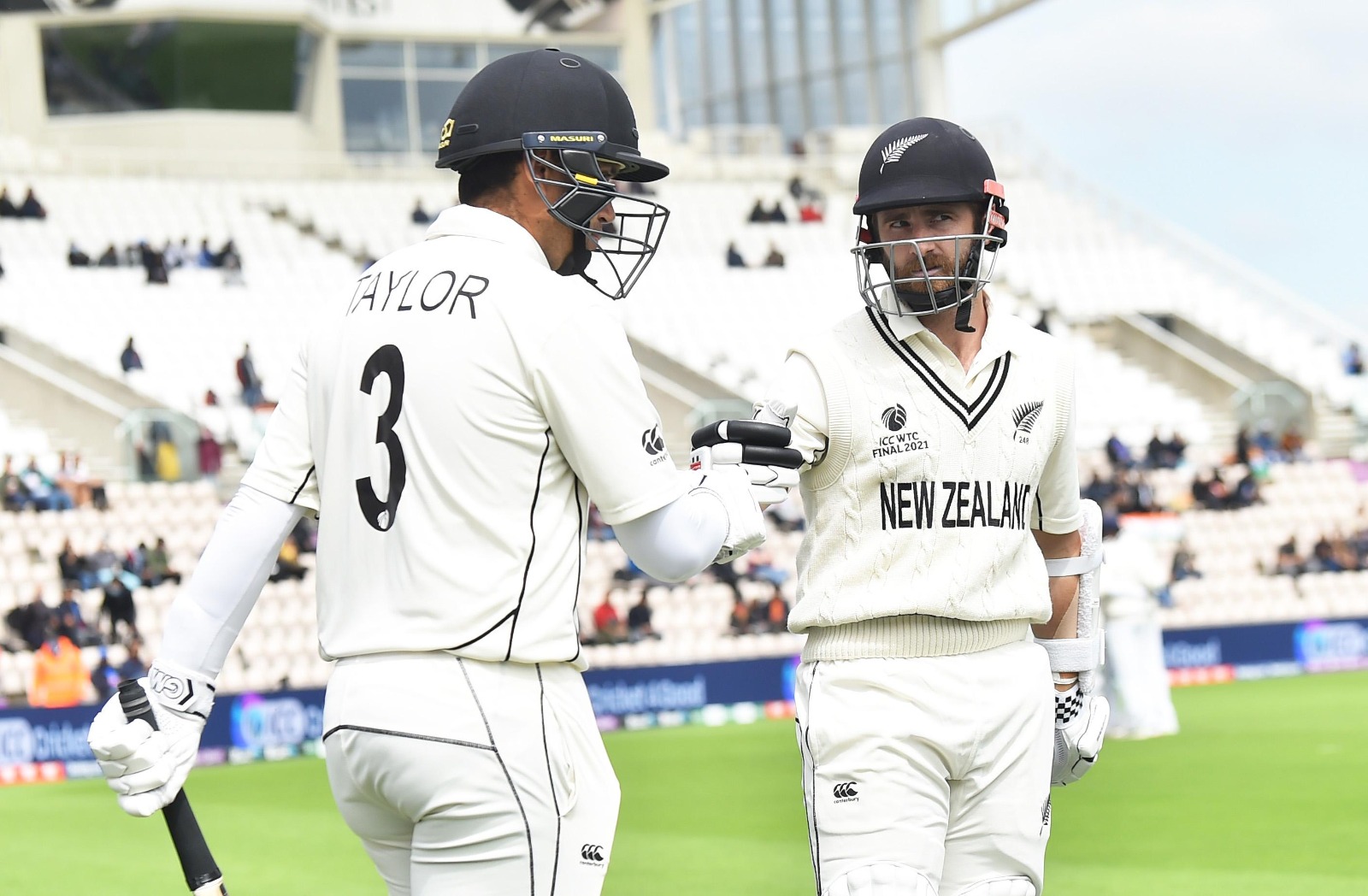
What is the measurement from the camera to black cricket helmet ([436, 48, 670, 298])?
11.4ft

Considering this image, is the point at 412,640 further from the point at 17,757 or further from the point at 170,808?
the point at 17,757

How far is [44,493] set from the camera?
21.9 m

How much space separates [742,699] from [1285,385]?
51.3ft

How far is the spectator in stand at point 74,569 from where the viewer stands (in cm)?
2009

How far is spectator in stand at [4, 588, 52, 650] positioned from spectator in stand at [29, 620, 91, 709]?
1.08m

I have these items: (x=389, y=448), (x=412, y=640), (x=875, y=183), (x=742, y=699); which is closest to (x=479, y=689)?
(x=412, y=640)

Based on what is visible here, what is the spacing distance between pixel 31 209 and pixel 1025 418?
2962 centimetres

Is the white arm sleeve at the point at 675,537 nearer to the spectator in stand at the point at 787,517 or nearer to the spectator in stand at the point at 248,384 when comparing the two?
the spectator in stand at the point at 787,517

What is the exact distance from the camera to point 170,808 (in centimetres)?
361

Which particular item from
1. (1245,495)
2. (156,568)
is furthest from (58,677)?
(1245,495)

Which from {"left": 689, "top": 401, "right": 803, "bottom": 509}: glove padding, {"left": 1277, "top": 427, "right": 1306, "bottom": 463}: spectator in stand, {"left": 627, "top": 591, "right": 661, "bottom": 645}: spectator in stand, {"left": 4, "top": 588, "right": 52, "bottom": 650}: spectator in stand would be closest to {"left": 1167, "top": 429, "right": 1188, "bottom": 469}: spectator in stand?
{"left": 1277, "top": 427, "right": 1306, "bottom": 463}: spectator in stand

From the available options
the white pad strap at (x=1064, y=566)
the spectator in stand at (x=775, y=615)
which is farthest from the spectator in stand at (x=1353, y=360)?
the white pad strap at (x=1064, y=566)

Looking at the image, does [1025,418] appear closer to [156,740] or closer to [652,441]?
[652,441]

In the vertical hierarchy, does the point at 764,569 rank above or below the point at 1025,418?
below
